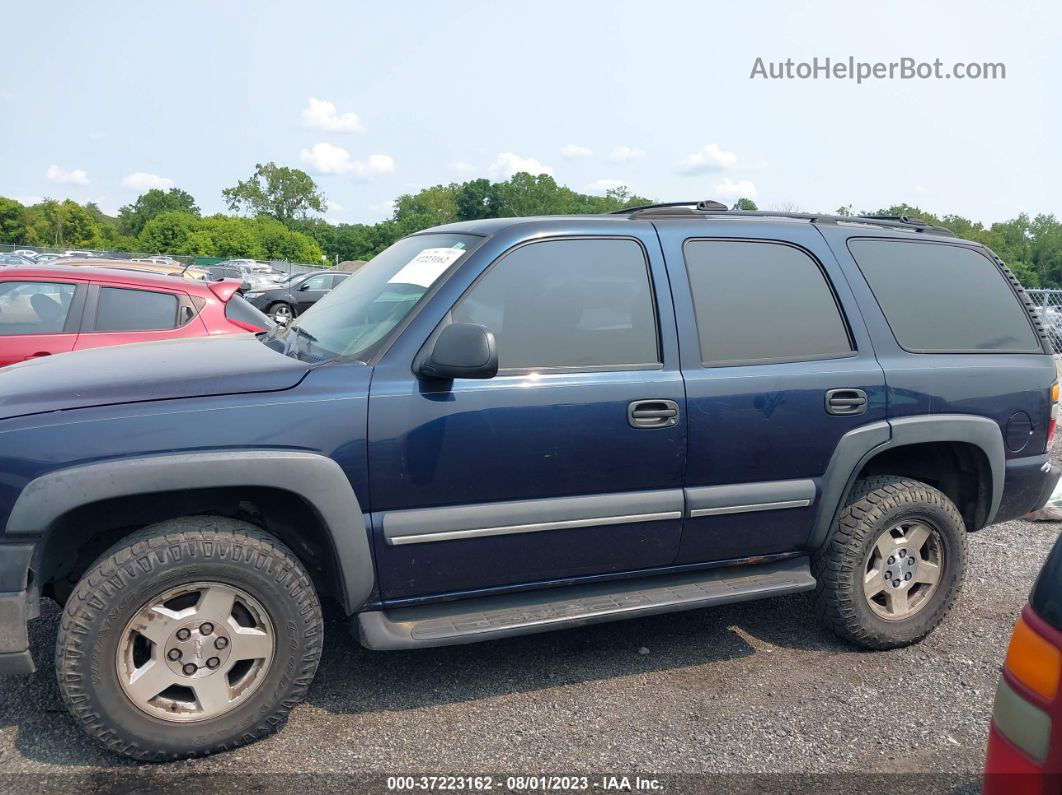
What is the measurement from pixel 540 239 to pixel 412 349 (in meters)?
0.73

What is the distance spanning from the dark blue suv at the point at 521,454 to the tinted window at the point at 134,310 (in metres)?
2.90

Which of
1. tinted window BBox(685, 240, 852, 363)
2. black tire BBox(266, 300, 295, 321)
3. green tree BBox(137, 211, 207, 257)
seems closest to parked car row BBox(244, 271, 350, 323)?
black tire BBox(266, 300, 295, 321)

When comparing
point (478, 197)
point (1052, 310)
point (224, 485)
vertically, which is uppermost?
point (478, 197)

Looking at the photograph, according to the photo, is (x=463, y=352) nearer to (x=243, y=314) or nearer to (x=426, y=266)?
(x=426, y=266)

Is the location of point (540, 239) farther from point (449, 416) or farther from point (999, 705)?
point (999, 705)

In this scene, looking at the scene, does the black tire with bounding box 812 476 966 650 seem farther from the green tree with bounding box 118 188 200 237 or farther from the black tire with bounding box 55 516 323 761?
the green tree with bounding box 118 188 200 237

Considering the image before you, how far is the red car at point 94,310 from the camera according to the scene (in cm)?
630

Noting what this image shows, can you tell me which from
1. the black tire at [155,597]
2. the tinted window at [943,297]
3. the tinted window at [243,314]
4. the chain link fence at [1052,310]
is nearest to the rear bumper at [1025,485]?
the tinted window at [943,297]

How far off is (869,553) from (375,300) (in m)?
2.44

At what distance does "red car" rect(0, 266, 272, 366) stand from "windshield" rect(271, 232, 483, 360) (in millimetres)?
2850

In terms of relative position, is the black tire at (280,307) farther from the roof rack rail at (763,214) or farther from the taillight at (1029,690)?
the taillight at (1029,690)

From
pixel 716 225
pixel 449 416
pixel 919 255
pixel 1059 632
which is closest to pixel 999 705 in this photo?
pixel 1059 632

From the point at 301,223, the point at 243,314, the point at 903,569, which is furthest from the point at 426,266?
the point at 301,223

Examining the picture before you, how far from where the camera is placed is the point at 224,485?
299 cm
